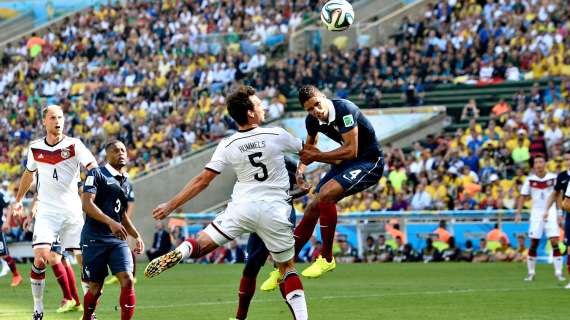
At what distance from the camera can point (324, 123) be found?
13617 mm

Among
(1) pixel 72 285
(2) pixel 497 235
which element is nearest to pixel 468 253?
(2) pixel 497 235

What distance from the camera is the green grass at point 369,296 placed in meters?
15.0

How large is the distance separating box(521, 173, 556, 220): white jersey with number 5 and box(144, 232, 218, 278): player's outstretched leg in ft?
35.4

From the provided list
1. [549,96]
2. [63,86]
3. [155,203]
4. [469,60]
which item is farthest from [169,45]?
[549,96]

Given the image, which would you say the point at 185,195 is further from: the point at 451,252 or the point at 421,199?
the point at 421,199

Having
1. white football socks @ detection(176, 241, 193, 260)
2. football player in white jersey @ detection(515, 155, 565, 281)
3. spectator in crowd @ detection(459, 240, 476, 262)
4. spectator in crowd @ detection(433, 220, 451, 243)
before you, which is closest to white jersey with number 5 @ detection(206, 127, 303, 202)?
white football socks @ detection(176, 241, 193, 260)

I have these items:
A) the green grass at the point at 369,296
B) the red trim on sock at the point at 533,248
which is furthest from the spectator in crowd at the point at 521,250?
the red trim on sock at the point at 533,248

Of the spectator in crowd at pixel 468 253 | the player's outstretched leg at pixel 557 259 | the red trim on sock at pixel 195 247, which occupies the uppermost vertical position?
the red trim on sock at pixel 195 247

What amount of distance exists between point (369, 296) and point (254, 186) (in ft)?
21.6

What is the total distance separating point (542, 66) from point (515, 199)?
24.0 feet

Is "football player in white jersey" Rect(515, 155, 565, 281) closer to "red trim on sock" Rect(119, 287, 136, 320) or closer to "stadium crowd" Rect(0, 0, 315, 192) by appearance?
"red trim on sock" Rect(119, 287, 136, 320)

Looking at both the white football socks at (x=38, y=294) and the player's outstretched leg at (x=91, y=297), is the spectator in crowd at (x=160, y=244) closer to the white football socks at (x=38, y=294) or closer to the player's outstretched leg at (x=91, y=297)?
the white football socks at (x=38, y=294)

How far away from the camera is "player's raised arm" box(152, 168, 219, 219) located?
11.2 meters

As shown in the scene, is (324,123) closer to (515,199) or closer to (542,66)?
(515,199)
